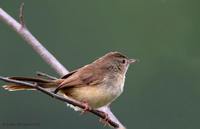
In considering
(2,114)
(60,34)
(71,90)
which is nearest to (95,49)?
(60,34)

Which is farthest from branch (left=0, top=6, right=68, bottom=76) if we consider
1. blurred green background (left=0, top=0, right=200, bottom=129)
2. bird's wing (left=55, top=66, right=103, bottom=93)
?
blurred green background (left=0, top=0, right=200, bottom=129)

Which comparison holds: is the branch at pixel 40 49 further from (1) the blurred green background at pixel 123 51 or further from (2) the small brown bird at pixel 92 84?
(1) the blurred green background at pixel 123 51

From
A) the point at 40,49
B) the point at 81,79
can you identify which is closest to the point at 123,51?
the point at 81,79

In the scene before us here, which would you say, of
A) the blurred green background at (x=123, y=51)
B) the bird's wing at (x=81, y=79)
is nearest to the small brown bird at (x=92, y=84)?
the bird's wing at (x=81, y=79)

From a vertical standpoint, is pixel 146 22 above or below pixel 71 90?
above

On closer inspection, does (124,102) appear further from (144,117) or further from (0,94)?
(0,94)

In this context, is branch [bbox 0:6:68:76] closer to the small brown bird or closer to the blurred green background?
the small brown bird
